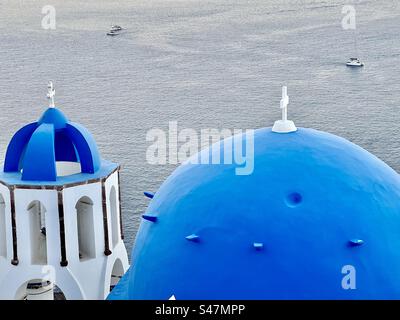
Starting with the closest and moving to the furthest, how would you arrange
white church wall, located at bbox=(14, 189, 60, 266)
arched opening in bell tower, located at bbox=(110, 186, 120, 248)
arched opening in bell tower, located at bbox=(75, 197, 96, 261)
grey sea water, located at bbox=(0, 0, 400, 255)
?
1. white church wall, located at bbox=(14, 189, 60, 266)
2. arched opening in bell tower, located at bbox=(75, 197, 96, 261)
3. arched opening in bell tower, located at bbox=(110, 186, 120, 248)
4. grey sea water, located at bbox=(0, 0, 400, 255)

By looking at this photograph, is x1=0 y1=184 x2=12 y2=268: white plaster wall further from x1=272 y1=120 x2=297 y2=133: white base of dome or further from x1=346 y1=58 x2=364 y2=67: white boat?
x1=346 y1=58 x2=364 y2=67: white boat

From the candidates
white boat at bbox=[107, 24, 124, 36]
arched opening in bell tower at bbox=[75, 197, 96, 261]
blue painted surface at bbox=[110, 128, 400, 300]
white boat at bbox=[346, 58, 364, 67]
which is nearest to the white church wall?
arched opening in bell tower at bbox=[75, 197, 96, 261]

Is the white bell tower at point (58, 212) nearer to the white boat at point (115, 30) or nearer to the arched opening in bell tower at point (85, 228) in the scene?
the arched opening in bell tower at point (85, 228)

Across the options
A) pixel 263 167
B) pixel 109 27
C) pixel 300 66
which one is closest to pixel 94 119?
pixel 300 66

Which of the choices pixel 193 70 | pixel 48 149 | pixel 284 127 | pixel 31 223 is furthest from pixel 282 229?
pixel 193 70

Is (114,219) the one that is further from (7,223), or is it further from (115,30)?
(115,30)

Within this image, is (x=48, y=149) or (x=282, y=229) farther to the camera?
(x=48, y=149)

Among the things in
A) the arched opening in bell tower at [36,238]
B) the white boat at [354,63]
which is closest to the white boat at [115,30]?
the white boat at [354,63]
